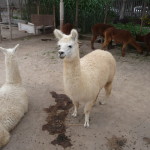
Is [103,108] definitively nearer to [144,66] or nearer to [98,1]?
[144,66]

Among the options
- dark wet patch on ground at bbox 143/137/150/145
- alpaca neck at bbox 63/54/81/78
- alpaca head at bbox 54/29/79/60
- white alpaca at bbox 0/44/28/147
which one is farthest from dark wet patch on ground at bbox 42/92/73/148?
alpaca head at bbox 54/29/79/60

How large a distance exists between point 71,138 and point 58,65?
2772 mm

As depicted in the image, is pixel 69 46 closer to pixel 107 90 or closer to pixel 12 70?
pixel 12 70

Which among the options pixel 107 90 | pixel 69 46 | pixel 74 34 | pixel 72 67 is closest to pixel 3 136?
pixel 72 67

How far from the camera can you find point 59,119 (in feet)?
10.1

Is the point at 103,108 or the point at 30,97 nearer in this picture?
the point at 103,108

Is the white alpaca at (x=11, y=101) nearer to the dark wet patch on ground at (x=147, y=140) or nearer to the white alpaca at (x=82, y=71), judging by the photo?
the white alpaca at (x=82, y=71)

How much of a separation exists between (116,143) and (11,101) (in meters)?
1.65

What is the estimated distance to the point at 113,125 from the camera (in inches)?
117

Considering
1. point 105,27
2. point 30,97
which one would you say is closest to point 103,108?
point 30,97

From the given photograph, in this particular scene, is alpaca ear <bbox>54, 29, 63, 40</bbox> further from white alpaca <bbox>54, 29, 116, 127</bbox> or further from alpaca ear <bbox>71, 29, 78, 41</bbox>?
alpaca ear <bbox>71, 29, 78, 41</bbox>

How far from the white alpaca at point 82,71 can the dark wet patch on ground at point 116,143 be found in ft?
1.42

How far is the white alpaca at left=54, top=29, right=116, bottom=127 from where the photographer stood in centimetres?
214

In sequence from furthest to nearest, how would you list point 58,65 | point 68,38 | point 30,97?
point 58,65, point 30,97, point 68,38
